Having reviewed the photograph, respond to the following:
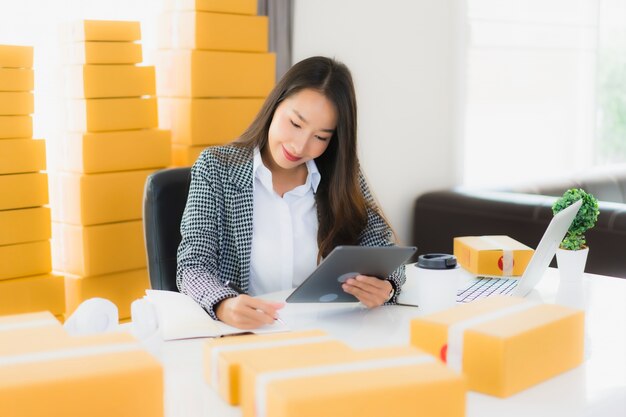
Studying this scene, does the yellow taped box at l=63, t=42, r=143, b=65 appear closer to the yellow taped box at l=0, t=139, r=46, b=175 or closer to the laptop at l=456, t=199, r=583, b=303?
the yellow taped box at l=0, t=139, r=46, b=175

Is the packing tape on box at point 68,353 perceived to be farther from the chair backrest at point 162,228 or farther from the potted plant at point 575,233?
the potted plant at point 575,233

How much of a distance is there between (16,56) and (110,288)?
84cm

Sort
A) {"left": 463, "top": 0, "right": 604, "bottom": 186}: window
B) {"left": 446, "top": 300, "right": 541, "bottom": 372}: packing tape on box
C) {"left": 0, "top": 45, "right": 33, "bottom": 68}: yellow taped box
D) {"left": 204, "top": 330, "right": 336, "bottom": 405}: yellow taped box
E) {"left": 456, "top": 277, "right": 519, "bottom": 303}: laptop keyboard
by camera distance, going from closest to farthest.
A: 1. {"left": 204, "top": 330, "right": 336, "bottom": 405}: yellow taped box
2. {"left": 446, "top": 300, "right": 541, "bottom": 372}: packing tape on box
3. {"left": 456, "top": 277, "right": 519, "bottom": 303}: laptop keyboard
4. {"left": 0, "top": 45, "right": 33, "bottom": 68}: yellow taped box
5. {"left": 463, "top": 0, "right": 604, "bottom": 186}: window

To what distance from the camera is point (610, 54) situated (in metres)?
5.06

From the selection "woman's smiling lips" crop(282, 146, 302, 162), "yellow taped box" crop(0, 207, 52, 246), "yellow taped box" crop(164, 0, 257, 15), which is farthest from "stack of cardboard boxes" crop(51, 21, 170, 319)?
"woman's smiling lips" crop(282, 146, 302, 162)

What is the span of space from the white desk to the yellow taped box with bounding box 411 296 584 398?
0.02 meters

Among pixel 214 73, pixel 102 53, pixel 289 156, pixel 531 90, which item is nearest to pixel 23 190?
pixel 102 53

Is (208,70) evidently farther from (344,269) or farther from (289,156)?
(344,269)

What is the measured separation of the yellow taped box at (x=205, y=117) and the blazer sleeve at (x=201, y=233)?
3.09 ft

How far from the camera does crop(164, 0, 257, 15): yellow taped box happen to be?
2.91 meters

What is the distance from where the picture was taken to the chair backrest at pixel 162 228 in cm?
202

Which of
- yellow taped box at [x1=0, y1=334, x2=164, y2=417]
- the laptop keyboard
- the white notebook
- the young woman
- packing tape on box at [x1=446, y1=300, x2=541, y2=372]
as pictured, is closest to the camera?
yellow taped box at [x1=0, y1=334, x2=164, y2=417]

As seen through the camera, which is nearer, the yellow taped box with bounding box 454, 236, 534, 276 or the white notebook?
the white notebook

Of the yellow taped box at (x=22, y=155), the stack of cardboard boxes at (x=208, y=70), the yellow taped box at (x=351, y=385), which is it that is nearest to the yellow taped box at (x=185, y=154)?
the stack of cardboard boxes at (x=208, y=70)
